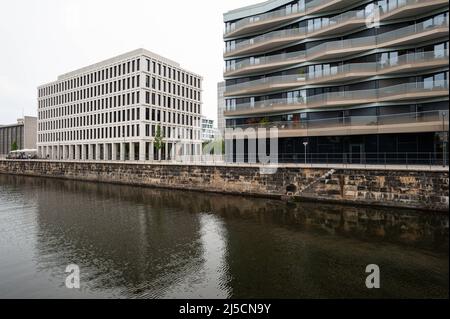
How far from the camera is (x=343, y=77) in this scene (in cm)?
2998

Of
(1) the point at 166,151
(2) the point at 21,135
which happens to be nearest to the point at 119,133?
(1) the point at 166,151

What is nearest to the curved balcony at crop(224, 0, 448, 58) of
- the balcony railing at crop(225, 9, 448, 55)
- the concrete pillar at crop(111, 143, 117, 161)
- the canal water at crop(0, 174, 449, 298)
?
the balcony railing at crop(225, 9, 448, 55)

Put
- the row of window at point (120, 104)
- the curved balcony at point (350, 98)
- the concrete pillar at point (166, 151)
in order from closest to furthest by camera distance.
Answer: the curved balcony at point (350, 98)
the row of window at point (120, 104)
the concrete pillar at point (166, 151)

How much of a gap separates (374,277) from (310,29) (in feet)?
99.9

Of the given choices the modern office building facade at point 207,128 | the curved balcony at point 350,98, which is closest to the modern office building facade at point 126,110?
the curved balcony at point 350,98

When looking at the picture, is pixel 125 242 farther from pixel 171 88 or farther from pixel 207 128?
Result: pixel 207 128

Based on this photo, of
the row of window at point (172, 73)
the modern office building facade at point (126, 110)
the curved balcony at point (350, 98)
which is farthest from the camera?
the row of window at point (172, 73)

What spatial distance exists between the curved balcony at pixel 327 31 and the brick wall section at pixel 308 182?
1459cm

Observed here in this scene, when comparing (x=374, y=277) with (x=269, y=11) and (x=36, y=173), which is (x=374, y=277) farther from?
(x=36, y=173)

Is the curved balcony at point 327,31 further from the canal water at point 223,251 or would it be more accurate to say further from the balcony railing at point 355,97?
the canal water at point 223,251

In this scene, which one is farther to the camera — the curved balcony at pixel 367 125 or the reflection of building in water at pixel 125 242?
the curved balcony at pixel 367 125

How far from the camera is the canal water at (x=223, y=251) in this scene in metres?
8.86

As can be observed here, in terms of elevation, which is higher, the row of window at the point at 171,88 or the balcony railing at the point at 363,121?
the row of window at the point at 171,88

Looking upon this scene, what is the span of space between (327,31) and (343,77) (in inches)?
221
